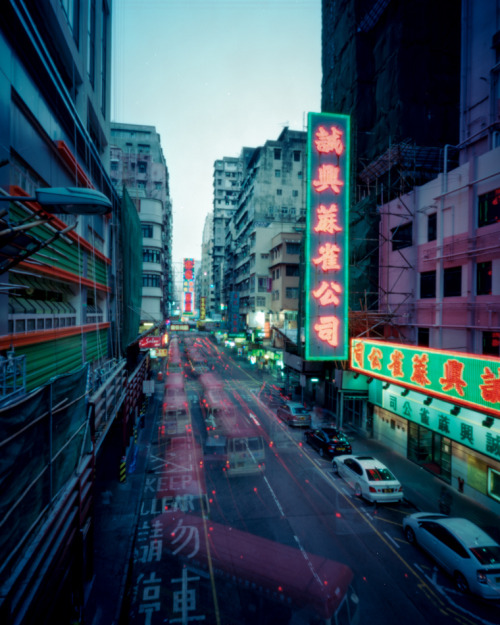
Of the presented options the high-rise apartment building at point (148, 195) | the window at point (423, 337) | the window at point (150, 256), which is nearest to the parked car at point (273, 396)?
the window at point (423, 337)

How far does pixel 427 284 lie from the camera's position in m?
21.0

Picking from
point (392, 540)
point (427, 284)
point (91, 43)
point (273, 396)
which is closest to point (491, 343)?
point (427, 284)

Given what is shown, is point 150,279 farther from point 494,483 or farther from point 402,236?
point 494,483

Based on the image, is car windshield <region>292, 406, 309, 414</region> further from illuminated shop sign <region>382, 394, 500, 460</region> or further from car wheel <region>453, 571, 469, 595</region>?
car wheel <region>453, 571, 469, 595</region>

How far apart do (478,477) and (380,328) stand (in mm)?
11077

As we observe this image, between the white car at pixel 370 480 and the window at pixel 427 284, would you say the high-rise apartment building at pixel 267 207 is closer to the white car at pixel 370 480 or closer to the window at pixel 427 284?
the window at pixel 427 284

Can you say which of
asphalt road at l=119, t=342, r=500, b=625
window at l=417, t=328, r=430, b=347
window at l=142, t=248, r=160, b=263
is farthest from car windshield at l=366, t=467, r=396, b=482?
window at l=142, t=248, r=160, b=263

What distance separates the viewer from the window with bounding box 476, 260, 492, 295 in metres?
16.6

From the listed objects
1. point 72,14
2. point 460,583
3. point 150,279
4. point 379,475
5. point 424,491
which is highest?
point 72,14

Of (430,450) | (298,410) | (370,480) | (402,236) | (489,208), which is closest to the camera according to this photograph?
(370,480)

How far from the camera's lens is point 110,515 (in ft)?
46.5

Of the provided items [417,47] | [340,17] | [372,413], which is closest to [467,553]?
[372,413]

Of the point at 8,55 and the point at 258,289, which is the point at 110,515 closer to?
the point at 8,55

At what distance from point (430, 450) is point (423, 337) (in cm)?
644
